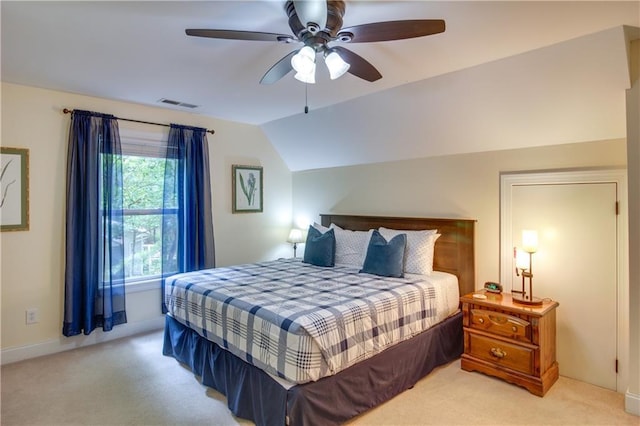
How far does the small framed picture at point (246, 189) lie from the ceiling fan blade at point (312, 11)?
3.20 m

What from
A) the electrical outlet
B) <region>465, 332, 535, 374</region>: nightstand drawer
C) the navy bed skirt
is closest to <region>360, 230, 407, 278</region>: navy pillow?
the navy bed skirt

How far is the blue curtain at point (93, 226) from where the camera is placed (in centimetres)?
338

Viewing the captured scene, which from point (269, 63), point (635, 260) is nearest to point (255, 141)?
point (269, 63)

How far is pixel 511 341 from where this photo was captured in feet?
9.11

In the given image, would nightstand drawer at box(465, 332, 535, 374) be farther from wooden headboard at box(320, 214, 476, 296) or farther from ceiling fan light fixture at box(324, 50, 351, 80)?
ceiling fan light fixture at box(324, 50, 351, 80)

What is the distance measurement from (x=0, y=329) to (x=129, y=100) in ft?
7.89

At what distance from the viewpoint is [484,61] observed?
2635 millimetres

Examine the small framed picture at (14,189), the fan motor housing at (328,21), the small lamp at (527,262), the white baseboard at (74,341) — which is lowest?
the white baseboard at (74,341)

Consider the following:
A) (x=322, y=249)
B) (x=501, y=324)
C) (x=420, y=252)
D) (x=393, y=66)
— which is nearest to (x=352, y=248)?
(x=322, y=249)

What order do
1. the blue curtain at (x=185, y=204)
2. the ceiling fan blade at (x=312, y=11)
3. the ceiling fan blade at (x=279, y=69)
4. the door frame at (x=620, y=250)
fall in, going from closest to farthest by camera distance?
the ceiling fan blade at (x=312, y=11), the ceiling fan blade at (x=279, y=69), the door frame at (x=620, y=250), the blue curtain at (x=185, y=204)

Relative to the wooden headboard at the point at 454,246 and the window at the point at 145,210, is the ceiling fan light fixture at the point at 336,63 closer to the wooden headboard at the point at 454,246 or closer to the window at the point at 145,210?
the wooden headboard at the point at 454,246

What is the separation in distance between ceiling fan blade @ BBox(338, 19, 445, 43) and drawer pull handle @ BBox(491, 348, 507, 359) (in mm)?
2424

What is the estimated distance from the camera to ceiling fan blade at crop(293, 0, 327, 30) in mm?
1543

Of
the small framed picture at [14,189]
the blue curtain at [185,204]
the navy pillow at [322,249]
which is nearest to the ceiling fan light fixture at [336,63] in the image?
the navy pillow at [322,249]
